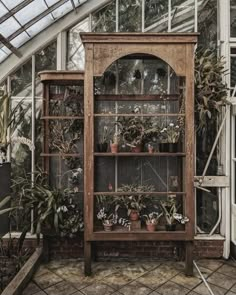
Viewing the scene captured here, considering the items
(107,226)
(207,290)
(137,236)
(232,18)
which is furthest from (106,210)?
(232,18)

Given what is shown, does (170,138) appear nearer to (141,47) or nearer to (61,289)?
(141,47)

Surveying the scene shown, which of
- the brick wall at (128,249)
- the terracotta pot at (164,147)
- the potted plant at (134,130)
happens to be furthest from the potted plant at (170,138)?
the brick wall at (128,249)

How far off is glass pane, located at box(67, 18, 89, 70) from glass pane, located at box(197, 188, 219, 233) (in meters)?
2.38

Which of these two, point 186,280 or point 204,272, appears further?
point 204,272

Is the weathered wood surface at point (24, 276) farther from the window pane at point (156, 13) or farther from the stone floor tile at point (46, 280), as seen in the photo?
the window pane at point (156, 13)

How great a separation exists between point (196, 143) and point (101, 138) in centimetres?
128

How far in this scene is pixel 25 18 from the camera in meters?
3.53

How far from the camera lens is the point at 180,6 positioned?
3.71 meters

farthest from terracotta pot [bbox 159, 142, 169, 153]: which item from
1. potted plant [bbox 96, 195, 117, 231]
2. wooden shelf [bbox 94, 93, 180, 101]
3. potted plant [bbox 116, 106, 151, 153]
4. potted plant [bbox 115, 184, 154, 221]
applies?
potted plant [bbox 96, 195, 117, 231]

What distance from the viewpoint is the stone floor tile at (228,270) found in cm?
314

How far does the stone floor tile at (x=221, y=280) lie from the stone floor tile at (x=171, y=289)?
1.25 feet

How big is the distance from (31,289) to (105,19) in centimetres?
342

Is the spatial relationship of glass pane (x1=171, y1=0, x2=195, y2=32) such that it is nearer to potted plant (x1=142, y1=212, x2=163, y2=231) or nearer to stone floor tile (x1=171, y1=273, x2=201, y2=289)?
potted plant (x1=142, y1=212, x2=163, y2=231)

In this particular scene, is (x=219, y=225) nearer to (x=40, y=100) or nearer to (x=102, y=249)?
(x=102, y=249)
